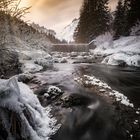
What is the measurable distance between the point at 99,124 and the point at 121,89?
4348 millimetres

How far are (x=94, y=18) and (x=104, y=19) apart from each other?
2.16 metres

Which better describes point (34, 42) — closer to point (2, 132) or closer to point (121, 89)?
point (121, 89)

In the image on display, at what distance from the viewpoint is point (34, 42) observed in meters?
28.2

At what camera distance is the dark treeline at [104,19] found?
34875mm

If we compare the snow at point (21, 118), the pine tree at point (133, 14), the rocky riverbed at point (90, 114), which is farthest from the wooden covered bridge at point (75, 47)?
the snow at point (21, 118)

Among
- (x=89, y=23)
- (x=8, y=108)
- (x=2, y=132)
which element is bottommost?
(x=2, y=132)

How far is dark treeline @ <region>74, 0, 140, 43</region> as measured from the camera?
114 feet

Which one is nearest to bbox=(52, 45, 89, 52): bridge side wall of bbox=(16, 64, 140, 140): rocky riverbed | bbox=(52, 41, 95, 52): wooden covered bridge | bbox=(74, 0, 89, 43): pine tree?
bbox=(52, 41, 95, 52): wooden covered bridge

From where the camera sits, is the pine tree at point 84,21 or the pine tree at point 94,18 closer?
the pine tree at point 94,18

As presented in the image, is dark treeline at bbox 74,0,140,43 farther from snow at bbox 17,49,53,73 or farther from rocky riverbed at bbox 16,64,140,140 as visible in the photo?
rocky riverbed at bbox 16,64,140,140

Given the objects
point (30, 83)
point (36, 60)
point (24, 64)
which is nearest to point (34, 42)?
point (36, 60)

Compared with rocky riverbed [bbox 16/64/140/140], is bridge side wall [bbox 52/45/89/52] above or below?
above

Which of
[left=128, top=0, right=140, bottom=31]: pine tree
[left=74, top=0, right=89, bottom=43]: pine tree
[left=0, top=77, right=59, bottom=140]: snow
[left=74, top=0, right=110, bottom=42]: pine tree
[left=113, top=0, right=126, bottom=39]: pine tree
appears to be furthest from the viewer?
[left=74, top=0, right=89, bottom=43]: pine tree

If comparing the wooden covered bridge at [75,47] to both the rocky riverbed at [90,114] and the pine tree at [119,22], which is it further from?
the rocky riverbed at [90,114]
